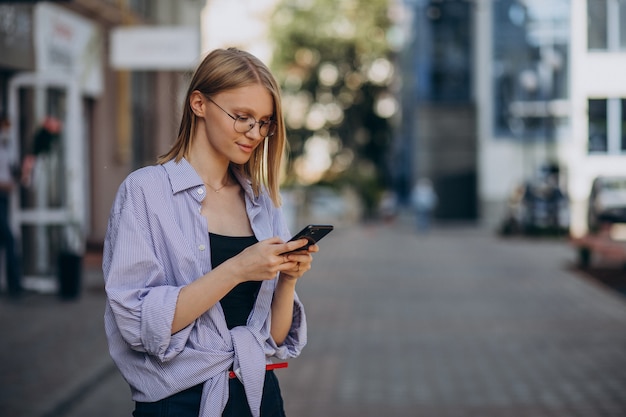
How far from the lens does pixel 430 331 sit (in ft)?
34.0

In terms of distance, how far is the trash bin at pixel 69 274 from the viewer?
12.1m

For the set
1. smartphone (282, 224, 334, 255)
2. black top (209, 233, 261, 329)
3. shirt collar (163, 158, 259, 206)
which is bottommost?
black top (209, 233, 261, 329)

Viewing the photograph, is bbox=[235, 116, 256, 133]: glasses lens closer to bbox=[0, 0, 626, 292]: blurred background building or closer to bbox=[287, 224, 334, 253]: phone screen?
bbox=[287, 224, 334, 253]: phone screen

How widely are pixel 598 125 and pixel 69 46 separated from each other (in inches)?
339

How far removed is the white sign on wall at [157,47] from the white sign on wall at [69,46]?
148cm

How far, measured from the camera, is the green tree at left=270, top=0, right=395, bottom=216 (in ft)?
152

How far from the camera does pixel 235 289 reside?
2637mm

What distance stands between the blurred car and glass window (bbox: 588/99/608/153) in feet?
21.5

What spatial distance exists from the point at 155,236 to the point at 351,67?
150 feet

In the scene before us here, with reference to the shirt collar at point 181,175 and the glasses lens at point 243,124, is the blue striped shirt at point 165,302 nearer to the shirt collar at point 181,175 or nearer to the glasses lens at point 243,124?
the shirt collar at point 181,175

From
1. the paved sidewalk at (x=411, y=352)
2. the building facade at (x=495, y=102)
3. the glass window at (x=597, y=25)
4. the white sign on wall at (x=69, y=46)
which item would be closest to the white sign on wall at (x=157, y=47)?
the white sign on wall at (x=69, y=46)

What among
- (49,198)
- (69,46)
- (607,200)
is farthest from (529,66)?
(49,198)

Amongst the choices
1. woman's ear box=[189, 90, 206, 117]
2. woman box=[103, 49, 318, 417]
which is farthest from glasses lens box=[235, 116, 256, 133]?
woman's ear box=[189, 90, 206, 117]

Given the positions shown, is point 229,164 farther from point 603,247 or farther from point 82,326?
point 603,247
